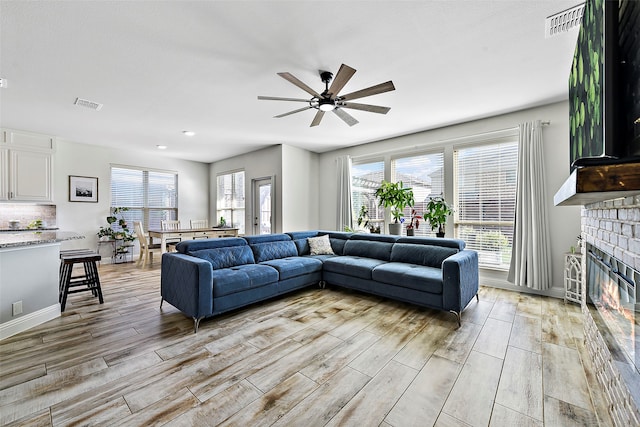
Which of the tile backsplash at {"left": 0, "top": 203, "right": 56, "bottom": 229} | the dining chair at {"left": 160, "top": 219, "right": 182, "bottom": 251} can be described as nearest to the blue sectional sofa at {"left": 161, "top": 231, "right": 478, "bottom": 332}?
the dining chair at {"left": 160, "top": 219, "right": 182, "bottom": 251}

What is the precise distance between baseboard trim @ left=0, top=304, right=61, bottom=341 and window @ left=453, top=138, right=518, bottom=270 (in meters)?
5.56

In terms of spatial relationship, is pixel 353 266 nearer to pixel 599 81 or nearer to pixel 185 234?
pixel 599 81

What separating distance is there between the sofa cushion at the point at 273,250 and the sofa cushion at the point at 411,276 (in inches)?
58.1

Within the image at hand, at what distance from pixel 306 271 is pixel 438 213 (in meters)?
2.35

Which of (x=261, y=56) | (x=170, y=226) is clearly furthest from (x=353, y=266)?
(x=170, y=226)

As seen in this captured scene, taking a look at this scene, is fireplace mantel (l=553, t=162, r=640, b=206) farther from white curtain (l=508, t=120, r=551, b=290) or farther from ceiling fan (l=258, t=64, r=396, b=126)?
white curtain (l=508, t=120, r=551, b=290)

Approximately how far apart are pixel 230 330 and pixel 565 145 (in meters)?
4.76

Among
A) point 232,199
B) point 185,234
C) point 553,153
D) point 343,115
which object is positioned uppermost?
point 343,115

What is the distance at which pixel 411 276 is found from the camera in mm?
3148

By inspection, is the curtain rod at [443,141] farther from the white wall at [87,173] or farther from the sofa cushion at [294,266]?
the white wall at [87,173]

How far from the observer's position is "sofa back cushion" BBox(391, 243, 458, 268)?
11.7 ft

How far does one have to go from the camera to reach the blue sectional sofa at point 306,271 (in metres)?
2.82

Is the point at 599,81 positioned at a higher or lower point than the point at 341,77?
lower

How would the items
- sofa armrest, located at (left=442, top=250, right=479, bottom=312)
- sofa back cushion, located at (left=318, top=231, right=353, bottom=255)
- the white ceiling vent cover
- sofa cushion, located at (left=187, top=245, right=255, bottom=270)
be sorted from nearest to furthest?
1. sofa armrest, located at (left=442, top=250, right=479, bottom=312)
2. sofa cushion, located at (left=187, top=245, right=255, bottom=270)
3. the white ceiling vent cover
4. sofa back cushion, located at (left=318, top=231, right=353, bottom=255)
